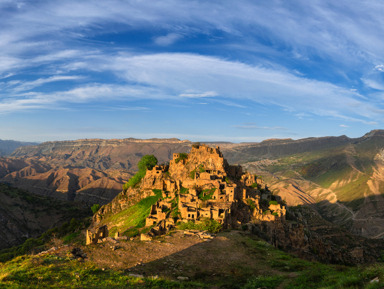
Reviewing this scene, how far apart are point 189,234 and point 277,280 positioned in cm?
1910

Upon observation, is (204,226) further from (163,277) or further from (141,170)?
(141,170)

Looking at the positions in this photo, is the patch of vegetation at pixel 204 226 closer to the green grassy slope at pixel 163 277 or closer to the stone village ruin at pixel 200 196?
the stone village ruin at pixel 200 196

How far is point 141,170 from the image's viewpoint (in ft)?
367

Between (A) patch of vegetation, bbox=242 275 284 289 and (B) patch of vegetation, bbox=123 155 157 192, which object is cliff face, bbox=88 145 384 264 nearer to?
(B) patch of vegetation, bbox=123 155 157 192

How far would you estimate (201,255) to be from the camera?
3225 cm

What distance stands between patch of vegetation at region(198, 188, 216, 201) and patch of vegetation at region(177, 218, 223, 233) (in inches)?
451

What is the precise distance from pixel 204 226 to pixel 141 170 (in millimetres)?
68244

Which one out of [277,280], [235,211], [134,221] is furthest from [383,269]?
[134,221]

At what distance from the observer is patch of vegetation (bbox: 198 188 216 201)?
61.8m

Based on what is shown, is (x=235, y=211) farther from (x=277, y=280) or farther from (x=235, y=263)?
(x=277, y=280)

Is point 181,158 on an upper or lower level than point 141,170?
upper

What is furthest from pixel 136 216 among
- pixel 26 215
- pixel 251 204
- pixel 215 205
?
pixel 26 215

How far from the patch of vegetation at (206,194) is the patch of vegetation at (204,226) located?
11460 millimetres

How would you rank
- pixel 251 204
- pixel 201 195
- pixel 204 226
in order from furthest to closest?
pixel 251 204 → pixel 201 195 → pixel 204 226
